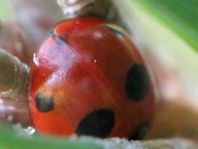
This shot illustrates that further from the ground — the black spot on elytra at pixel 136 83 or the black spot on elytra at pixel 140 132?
the black spot on elytra at pixel 136 83

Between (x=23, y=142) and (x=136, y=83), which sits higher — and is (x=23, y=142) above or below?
below

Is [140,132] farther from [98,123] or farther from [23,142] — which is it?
[23,142]

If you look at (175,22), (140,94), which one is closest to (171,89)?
(140,94)

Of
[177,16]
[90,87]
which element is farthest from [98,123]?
[177,16]

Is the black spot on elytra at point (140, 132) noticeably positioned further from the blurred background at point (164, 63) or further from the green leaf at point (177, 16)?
the green leaf at point (177, 16)

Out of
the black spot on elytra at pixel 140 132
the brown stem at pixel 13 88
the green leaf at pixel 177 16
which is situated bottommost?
the green leaf at pixel 177 16

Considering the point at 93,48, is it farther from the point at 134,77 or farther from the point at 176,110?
the point at 176,110

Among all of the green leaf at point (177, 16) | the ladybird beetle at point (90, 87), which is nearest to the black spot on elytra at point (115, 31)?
the ladybird beetle at point (90, 87)
